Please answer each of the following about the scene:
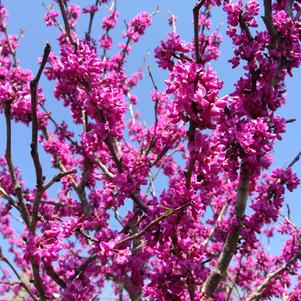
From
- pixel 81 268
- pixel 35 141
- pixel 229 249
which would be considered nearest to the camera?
pixel 35 141

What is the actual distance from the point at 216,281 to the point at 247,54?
2.75 meters

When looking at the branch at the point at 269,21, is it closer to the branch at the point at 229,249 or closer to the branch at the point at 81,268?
the branch at the point at 229,249

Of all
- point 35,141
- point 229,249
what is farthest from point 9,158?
point 229,249

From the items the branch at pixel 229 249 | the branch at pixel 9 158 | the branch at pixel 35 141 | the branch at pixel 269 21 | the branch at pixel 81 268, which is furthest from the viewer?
the branch at pixel 269 21

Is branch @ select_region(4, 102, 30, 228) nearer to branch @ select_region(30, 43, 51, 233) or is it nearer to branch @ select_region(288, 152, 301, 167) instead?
branch @ select_region(30, 43, 51, 233)

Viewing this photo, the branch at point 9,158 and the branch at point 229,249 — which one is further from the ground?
the branch at point 229,249

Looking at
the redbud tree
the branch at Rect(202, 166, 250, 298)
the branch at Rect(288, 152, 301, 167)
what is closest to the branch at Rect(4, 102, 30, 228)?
the redbud tree

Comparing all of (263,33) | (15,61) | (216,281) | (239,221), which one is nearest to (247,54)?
(263,33)

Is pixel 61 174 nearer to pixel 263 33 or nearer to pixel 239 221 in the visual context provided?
pixel 239 221

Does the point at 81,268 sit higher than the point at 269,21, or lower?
lower

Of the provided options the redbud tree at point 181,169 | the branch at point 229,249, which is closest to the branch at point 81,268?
the redbud tree at point 181,169

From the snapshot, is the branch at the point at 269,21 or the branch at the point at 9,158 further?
the branch at the point at 269,21

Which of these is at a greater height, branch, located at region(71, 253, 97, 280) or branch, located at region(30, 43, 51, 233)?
branch, located at region(30, 43, 51, 233)

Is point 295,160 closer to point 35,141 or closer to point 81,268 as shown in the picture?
point 81,268
